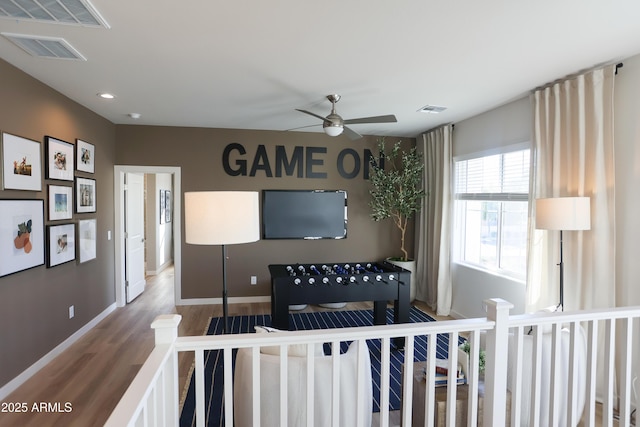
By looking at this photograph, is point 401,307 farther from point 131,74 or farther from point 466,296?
point 131,74

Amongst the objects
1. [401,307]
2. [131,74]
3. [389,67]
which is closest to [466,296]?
[401,307]

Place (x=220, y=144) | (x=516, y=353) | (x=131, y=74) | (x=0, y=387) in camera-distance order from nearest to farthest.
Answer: (x=516, y=353) < (x=0, y=387) < (x=131, y=74) < (x=220, y=144)

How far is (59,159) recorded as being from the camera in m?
3.43

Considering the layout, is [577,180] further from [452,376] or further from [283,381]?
[283,381]

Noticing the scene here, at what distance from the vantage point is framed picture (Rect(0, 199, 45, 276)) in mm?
2645

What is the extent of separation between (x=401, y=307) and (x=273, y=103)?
261cm

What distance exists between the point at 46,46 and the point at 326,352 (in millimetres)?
3439

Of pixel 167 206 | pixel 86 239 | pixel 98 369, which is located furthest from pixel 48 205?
pixel 167 206

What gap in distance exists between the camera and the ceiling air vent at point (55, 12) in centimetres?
189

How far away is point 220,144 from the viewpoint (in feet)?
16.8

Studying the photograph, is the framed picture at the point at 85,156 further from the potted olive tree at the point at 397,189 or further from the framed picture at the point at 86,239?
the potted olive tree at the point at 397,189

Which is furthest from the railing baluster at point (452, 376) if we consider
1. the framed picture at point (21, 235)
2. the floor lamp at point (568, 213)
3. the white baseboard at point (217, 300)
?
the white baseboard at point (217, 300)

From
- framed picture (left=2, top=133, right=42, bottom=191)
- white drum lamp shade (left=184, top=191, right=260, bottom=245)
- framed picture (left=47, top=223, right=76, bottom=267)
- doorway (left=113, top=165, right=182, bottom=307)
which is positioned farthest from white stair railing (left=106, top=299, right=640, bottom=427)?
doorway (left=113, top=165, right=182, bottom=307)

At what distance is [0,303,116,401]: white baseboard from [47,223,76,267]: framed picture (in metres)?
0.84
